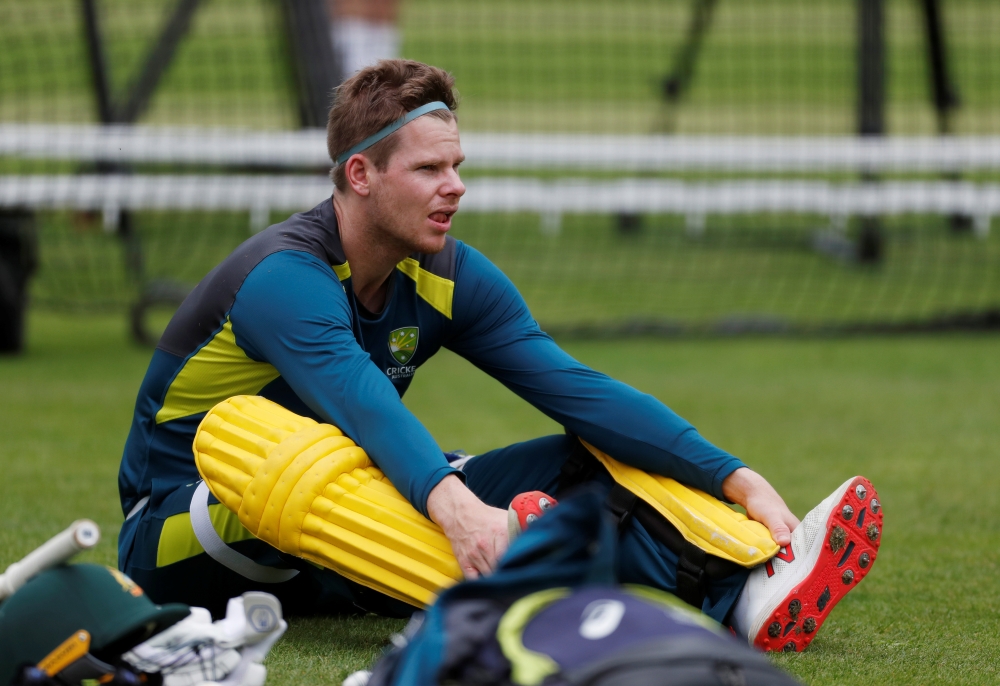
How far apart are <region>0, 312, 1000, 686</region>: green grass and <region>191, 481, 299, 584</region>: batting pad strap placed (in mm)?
170

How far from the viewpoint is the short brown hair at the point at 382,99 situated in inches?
103

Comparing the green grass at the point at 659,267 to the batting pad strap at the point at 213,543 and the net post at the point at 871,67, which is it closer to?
the net post at the point at 871,67

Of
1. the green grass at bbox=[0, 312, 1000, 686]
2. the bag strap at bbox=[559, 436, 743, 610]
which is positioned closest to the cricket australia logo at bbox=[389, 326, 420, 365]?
the bag strap at bbox=[559, 436, 743, 610]

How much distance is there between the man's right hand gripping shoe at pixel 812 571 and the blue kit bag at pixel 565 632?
2.55 feet

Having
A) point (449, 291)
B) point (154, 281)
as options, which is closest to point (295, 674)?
point (449, 291)

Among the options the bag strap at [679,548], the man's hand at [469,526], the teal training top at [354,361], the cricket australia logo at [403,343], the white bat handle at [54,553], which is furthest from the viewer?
the cricket australia logo at [403,343]

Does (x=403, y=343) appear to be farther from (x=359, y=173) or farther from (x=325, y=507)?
(x=325, y=507)

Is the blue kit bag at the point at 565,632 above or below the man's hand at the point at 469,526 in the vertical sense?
above

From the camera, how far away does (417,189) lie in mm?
2617

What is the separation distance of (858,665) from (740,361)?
417cm

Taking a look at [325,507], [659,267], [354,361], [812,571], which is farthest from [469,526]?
[659,267]

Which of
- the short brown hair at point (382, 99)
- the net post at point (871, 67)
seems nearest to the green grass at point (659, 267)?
the net post at point (871, 67)

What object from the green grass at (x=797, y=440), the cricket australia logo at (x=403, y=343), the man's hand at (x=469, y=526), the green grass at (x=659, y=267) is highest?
the cricket australia logo at (x=403, y=343)

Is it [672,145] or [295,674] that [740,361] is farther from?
[295,674]
